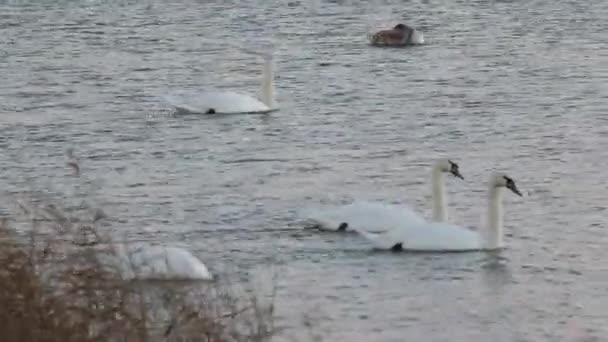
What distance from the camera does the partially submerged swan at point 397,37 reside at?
23.5 m

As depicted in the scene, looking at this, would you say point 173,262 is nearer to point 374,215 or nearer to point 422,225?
point 422,225

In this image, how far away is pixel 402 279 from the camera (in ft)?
35.7

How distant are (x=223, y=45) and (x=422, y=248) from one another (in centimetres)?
1308

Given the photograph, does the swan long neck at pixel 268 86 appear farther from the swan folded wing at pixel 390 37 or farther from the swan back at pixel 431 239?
the swan back at pixel 431 239

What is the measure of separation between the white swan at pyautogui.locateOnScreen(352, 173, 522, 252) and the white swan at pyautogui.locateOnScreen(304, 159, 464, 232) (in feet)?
0.62

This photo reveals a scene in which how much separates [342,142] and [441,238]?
4.76 metres

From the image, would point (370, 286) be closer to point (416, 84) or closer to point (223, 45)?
Result: point (416, 84)

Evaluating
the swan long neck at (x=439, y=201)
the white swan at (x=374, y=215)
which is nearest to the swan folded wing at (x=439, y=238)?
the white swan at (x=374, y=215)

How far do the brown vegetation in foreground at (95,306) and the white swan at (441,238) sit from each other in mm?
4782

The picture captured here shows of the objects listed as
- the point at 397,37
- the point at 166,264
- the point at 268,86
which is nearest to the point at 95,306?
the point at 166,264

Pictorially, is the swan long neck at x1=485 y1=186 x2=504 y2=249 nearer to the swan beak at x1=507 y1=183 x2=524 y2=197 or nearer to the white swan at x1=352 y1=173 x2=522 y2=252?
the white swan at x1=352 y1=173 x2=522 y2=252

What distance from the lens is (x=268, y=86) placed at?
1938 centimetres

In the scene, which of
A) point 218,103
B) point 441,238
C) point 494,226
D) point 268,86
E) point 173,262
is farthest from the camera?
point 268,86

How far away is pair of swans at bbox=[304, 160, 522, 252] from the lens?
11672 mm
